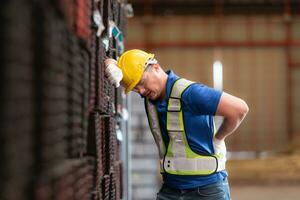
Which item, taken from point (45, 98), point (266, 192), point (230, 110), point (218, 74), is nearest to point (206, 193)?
point (230, 110)

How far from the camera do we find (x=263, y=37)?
1728cm

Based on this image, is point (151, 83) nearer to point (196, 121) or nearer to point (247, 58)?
point (196, 121)

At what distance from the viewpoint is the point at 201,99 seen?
3287 mm

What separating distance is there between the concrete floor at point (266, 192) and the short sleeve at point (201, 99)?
25.5 feet

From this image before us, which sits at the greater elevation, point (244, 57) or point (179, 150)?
point (244, 57)

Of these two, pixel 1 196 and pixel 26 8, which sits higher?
pixel 26 8

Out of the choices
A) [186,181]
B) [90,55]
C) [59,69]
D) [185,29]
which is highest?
[185,29]

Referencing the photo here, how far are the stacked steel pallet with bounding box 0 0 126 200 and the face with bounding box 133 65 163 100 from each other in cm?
94

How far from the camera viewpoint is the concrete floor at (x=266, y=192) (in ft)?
35.8

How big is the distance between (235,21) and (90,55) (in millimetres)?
15285

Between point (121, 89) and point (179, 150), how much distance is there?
120cm

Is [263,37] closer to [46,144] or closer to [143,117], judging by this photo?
[143,117]

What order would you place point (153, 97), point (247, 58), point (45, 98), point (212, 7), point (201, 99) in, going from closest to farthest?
1. point (45, 98)
2. point (201, 99)
3. point (153, 97)
4. point (247, 58)
5. point (212, 7)

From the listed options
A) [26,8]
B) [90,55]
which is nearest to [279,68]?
[90,55]
